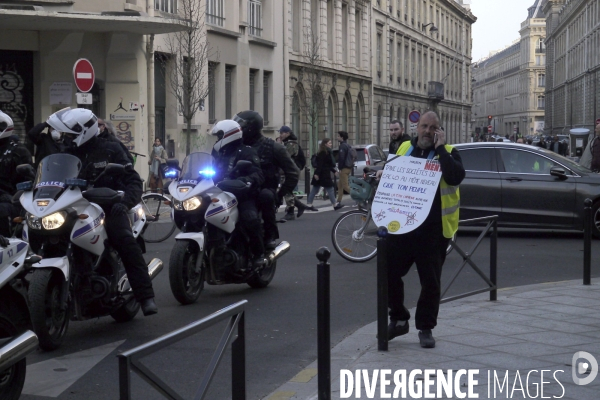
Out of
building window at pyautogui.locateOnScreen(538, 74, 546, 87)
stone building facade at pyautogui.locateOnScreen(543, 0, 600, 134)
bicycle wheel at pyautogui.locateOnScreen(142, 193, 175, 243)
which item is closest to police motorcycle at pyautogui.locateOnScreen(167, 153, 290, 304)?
bicycle wheel at pyautogui.locateOnScreen(142, 193, 175, 243)

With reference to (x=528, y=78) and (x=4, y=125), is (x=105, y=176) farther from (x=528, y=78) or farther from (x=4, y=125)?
(x=528, y=78)

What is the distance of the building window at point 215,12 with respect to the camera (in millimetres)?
30297

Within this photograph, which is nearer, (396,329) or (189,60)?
(396,329)

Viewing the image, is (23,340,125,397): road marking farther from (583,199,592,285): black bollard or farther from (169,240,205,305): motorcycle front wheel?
(583,199,592,285): black bollard

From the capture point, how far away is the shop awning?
70.1 ft

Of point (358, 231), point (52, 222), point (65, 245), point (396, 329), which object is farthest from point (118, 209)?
point (358, 231)

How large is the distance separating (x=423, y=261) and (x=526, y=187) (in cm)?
898

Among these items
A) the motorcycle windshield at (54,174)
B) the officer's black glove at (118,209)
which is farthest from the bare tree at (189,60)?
the motorcycle windshield at (54,174)

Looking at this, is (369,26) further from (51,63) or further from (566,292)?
(566,292)

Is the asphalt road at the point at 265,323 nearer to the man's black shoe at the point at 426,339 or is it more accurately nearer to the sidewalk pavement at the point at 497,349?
the sidewalk pavement at the point at 497,349

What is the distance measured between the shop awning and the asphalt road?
971cm

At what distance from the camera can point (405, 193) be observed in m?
6.72

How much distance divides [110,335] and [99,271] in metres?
0.53

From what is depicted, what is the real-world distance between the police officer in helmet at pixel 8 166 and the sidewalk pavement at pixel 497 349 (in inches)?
123
